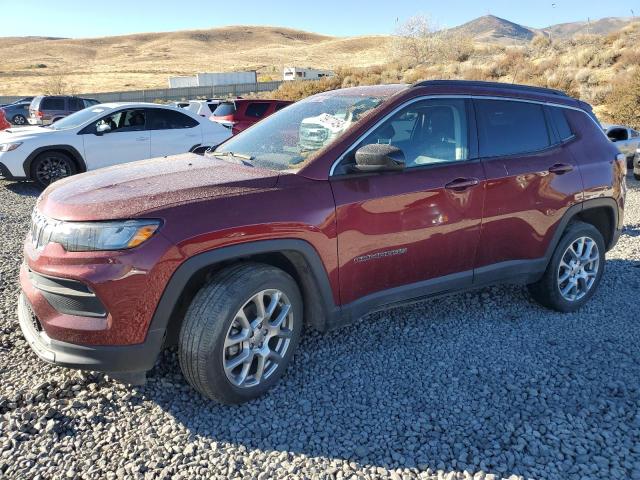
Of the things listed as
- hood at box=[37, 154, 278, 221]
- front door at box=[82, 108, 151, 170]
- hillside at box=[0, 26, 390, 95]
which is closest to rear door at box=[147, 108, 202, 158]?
front door at box=[82, 108, 151, 170]

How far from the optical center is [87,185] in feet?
10.2

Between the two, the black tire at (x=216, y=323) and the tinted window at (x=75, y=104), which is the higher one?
the tinted window at (x=75, y=104)

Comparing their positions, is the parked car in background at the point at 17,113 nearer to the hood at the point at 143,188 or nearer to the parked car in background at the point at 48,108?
the parked car in background at the point at 48,108

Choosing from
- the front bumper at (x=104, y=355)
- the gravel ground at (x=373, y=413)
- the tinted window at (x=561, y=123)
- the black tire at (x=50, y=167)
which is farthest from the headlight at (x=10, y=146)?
the tinted window at (x=561, y=123)

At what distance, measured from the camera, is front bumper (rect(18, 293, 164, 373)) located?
2.61 m

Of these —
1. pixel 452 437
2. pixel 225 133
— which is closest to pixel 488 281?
pixel 452 437

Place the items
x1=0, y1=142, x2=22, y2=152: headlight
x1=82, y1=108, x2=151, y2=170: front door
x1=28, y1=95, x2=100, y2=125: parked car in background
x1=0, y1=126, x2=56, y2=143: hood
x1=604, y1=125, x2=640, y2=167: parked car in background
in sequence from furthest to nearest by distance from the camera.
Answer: x1=28, y1=95, x2=100, y2=125: parked car in background < x1=604, y1=125, x2=640, y2=167: parked car in background < x1=82, y1=108, x2=151, y2=170: front door < x1=0, y1=126, x2=56, y2=143: hood < x1=0, y1=142, x2=22, y2=152: headlight

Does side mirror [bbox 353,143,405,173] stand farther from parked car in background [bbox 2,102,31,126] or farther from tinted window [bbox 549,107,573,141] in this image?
parked car in background [bbox 2,102,31,126]

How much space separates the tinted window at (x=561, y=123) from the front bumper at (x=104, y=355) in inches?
136

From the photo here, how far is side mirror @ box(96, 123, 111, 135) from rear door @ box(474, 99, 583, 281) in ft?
24.1

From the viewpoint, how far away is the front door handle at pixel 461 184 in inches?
138

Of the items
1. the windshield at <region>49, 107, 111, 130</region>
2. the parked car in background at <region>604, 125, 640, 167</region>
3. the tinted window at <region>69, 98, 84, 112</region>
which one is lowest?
the parked car in background at <region>604, 125, 640, 167</region>

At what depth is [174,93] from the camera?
4394cm

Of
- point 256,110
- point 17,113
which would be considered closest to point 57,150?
point 256,110
